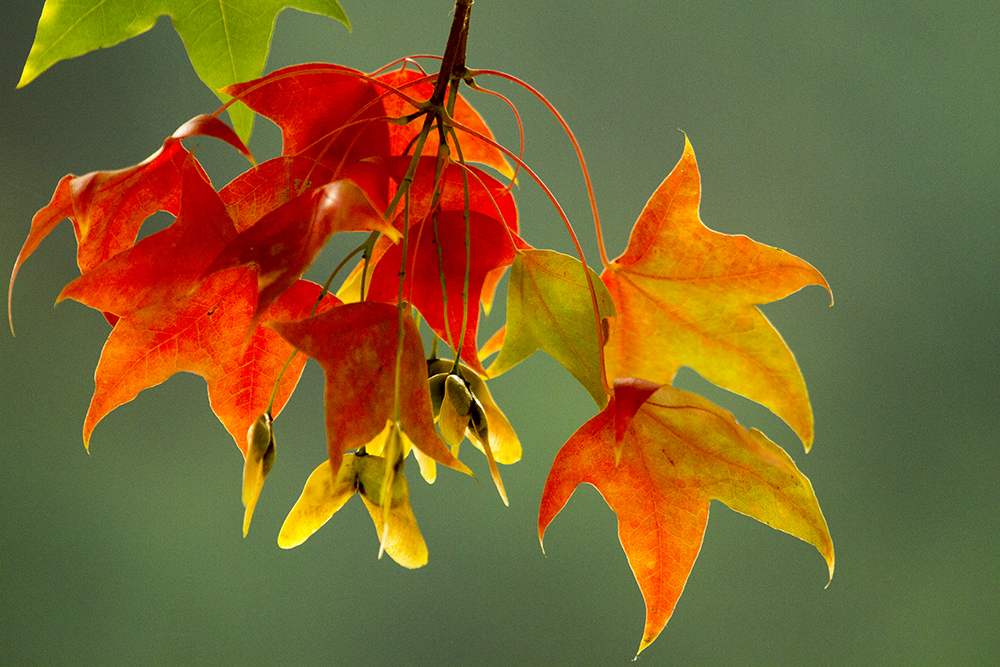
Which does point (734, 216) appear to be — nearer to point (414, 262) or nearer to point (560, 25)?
point (560, 25)

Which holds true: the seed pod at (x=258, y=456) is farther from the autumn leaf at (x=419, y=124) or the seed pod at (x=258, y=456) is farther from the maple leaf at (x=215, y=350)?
the autumn leaf at (x=419, y=124)

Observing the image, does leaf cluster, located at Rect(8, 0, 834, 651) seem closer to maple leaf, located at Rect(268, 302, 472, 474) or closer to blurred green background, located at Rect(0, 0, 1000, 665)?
maple leaf, located at Rect(268, 302, 472, 474)

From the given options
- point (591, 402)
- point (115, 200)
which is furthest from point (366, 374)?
point (591, 402)

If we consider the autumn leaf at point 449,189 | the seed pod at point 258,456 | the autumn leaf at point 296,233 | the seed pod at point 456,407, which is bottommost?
the seed pod at point 258,456

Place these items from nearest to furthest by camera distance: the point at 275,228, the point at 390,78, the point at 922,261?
the point at 275,228
the point at 390,78
the point at 922,261

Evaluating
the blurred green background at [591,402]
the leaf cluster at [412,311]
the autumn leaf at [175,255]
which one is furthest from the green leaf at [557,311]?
the blurred green background at [591,402]

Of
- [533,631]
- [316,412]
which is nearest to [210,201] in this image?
[316,412]

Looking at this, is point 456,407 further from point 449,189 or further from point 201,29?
point 201,29
